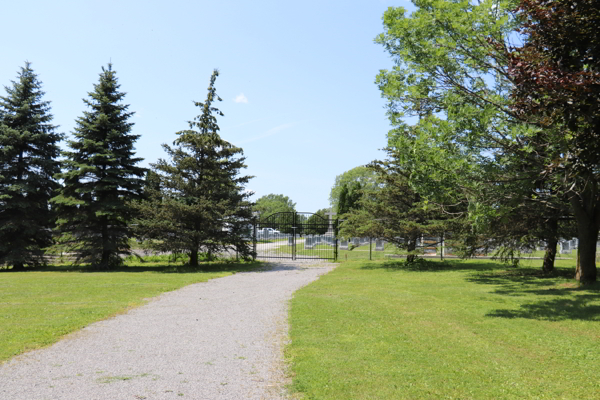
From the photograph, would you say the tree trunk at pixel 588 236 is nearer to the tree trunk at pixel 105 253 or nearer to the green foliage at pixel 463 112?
the green foliage at pixel 463 112

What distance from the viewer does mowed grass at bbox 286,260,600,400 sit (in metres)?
4.55

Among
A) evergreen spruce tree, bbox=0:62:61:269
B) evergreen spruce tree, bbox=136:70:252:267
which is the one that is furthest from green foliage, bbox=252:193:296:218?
evergreen spruce tree, bbox=0:62:61:269

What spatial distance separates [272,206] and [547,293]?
75.6m

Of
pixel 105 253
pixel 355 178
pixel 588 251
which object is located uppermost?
pixel 355 178

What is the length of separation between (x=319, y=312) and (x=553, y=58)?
19.9ft

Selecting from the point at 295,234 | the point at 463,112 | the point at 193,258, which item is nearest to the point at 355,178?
the point at 295,234

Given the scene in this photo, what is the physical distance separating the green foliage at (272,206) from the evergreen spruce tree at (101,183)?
19.0 feet

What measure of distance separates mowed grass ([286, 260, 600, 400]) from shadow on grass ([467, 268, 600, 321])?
0.04 m

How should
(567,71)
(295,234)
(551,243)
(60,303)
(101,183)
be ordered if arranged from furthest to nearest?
(295,234)
(101,183)
(551,243)
(60,303)
(567,71)

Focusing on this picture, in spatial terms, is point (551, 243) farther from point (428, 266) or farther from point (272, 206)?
point (272, 206)

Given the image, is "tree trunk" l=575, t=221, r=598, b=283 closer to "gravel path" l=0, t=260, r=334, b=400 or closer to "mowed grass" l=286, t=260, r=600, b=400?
"mowed grass" l=286, t=260, r=600, b=400

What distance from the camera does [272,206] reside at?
85.6 m

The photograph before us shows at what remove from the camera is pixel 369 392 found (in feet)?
14.3

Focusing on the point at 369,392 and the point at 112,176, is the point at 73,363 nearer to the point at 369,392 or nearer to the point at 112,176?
the point at 369,392
